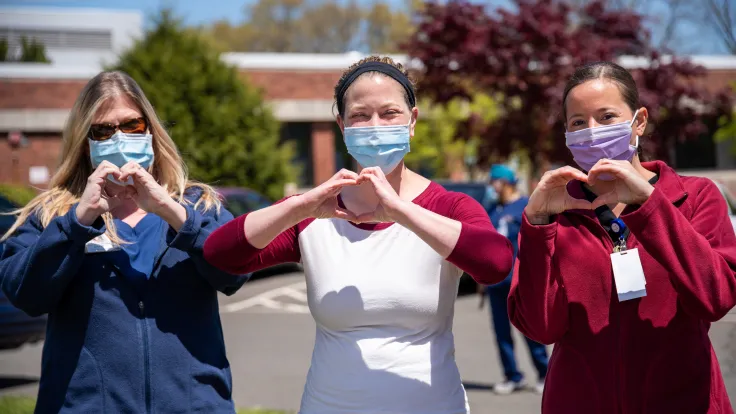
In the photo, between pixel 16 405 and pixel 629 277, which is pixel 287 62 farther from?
pixel 629 277

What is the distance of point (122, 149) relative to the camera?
329cm

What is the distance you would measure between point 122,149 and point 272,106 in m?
24.0

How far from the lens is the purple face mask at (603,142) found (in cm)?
281

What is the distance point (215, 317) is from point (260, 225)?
641 millimetres

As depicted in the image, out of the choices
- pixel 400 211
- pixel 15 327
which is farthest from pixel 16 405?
pixel 400 211

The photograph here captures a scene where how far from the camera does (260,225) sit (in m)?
2.86

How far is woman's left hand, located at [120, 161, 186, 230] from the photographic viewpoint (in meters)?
3.12

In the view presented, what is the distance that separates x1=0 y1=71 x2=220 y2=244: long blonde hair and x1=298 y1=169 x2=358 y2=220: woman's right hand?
2.36 feet

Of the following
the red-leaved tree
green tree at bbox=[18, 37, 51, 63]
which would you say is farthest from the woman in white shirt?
green tree at bbox=[18, 37, 51, 63]

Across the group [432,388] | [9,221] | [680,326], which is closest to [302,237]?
[432,388]

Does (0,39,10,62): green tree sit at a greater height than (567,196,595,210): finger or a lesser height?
greater

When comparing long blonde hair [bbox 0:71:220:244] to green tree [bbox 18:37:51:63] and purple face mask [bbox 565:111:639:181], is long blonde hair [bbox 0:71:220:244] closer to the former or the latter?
purple face mask [bbox 565:111:639:181]

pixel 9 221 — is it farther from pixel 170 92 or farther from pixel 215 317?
pixel 170 92

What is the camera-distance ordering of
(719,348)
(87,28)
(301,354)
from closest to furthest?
1. (719,348)
2. (301,354)
3. (87,28)
